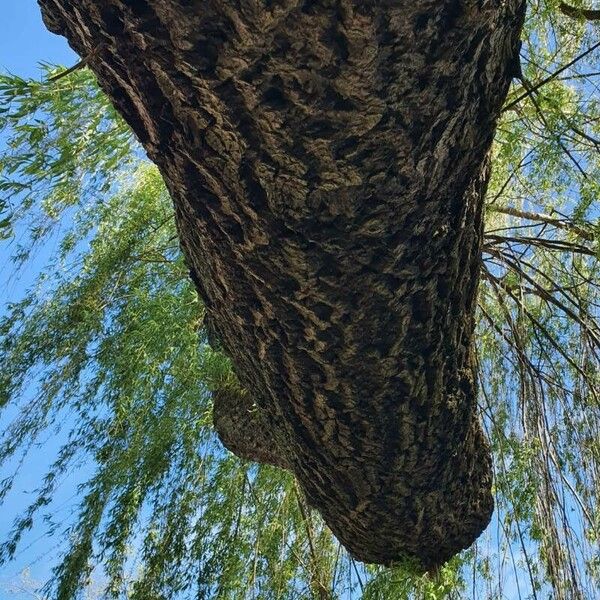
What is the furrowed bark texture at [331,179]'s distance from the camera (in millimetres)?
826

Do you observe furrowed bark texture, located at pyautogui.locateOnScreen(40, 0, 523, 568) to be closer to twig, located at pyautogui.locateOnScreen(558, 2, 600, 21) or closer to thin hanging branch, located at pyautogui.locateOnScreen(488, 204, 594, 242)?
thin hanging branch, located at pyautogui.locateOnScreen(488, 204, 594, 242)

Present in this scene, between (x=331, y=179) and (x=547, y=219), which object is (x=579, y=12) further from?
(x=331, y=179)

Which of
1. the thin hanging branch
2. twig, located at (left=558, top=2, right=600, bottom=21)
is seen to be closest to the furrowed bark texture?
the thin hanging branch

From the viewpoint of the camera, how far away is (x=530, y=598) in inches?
72.4

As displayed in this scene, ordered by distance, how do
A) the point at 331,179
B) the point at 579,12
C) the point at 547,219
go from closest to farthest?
1. the point at 331,179
2. the point at 579,12
3. the point at 547,219

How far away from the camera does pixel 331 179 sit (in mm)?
947

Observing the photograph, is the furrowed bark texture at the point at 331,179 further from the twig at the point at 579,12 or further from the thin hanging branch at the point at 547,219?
the twig at the point at 579,12

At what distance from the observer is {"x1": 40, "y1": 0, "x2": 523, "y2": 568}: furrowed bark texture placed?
0.83 meters

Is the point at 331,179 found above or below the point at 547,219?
above

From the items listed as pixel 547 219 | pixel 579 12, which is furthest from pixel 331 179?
pixel 547 219

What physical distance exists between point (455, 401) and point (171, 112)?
0.85 m

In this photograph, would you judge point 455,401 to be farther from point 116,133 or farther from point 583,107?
point 116,133

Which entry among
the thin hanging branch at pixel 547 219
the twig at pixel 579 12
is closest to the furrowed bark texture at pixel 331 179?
the thin hanging branch at pixel 547 219

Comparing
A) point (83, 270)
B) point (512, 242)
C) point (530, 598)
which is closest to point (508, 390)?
point (512, 242)
